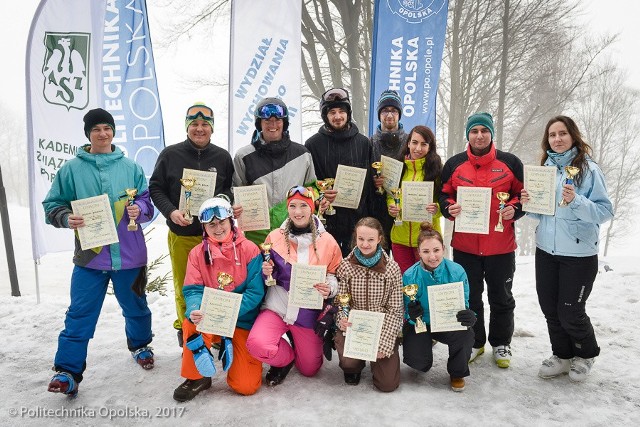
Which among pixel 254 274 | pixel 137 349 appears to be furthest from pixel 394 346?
pixel 137 349

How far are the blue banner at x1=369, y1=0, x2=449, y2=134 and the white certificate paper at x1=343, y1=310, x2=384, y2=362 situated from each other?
13.3 ft

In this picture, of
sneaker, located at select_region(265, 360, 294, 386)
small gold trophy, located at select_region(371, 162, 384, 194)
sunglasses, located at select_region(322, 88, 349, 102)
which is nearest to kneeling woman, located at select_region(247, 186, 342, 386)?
sneaker, located at select_region(265, 360, 294, 386)

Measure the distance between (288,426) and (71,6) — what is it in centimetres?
630

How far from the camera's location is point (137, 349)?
166 inches

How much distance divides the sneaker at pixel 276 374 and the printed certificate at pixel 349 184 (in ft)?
5.38

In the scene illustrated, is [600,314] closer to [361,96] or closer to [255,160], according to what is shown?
[255,160]

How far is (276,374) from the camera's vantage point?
12.3ft

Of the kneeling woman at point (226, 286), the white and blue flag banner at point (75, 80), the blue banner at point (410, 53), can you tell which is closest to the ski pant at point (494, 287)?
the kneeling woman at point (226, 286)

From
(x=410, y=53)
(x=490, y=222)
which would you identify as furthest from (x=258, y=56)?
(x=490, y=222)

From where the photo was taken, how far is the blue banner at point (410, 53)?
22.5 feet

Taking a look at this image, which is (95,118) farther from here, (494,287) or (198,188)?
(494,287)

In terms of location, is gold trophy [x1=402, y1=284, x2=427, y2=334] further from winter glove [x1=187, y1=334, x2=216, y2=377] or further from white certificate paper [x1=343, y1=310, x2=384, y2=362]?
winter glove [x1=187, y1=334, x2=216, y2=377]

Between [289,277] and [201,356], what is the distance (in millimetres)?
977

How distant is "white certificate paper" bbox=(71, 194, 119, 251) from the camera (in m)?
3.57
